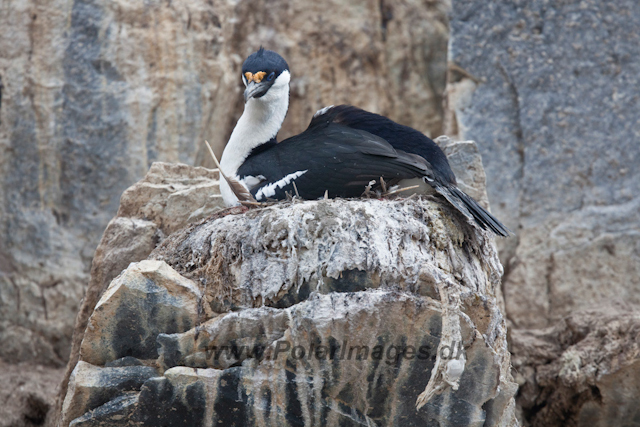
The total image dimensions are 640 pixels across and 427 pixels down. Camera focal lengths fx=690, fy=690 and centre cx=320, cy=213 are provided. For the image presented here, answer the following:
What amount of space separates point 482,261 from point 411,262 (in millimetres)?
653

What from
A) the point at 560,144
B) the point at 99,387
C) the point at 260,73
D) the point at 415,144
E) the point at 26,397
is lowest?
the point at 26,397

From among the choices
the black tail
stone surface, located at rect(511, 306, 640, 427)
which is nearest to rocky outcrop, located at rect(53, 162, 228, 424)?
the black tail

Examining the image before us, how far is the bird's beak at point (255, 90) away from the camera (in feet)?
12.8

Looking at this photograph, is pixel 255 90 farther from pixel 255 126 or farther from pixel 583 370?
pixel 583 370

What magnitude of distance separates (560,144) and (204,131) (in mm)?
3169

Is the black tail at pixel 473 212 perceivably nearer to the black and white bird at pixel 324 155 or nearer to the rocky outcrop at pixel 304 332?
the black and white bird at pixel 324 155

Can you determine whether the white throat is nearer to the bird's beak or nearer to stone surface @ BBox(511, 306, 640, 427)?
the bird's beak

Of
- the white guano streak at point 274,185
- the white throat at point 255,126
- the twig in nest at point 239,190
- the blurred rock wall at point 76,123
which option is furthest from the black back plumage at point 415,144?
the blurred rock wall at point 76,123

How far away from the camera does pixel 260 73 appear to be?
3979mm

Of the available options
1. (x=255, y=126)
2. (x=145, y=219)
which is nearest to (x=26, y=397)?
(x=145, y=219)

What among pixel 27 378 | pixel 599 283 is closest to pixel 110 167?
pixel 27 378

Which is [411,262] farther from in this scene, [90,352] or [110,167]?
[110,167]

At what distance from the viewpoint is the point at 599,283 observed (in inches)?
227

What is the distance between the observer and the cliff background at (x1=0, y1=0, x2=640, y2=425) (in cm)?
582
